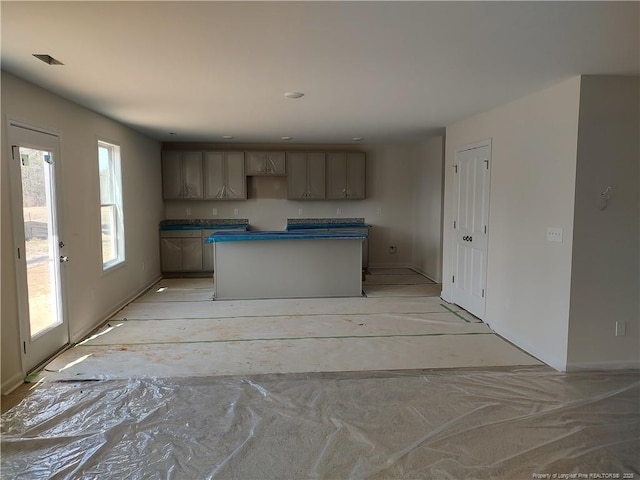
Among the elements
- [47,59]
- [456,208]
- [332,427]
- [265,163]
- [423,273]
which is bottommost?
[332,427]

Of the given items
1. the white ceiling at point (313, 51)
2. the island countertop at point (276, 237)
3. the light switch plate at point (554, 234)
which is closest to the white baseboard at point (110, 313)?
the island countertop at point (276, 237)

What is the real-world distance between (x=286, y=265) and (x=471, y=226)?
249 centimetres

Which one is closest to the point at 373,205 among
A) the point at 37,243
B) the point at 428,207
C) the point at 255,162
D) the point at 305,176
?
the point at 428,207

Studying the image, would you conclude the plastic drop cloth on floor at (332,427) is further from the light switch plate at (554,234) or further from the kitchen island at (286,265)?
the kitchen island at (286,265)

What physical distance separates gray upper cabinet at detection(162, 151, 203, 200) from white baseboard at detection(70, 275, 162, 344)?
159 cm

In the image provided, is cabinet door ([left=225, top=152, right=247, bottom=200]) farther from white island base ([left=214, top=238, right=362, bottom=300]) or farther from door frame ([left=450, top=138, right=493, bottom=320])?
door frame ([left=450, top=138, right=493, bottom=320])

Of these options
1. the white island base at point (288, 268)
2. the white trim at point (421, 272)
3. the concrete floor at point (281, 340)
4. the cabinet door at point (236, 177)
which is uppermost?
the cabinet door at point (236, 177)

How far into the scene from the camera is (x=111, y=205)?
520 centimetres

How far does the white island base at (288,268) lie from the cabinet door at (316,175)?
6.71ft

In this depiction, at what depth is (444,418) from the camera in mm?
2656

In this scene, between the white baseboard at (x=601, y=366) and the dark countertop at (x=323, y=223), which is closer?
the white baseboard at (x=601, y=366)

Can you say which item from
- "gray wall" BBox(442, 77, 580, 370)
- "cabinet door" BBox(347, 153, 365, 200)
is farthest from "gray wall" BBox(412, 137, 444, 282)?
"gray wall" BBox(442, 77, 580, 370)

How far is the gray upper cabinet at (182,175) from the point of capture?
7406 mm

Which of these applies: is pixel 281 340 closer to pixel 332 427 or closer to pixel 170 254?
pixel 332 427
